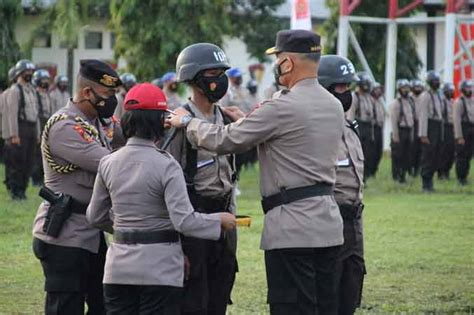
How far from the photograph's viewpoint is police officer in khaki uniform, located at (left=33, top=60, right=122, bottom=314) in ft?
26.4

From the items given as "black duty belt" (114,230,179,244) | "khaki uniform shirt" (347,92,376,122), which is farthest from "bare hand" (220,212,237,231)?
"khaki uniform shirt" (347,92,376,122)

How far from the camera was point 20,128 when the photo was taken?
71.4 ft

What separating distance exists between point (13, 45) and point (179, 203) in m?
28.1

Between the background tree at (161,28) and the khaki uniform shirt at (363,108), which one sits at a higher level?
the background tree at (161,28)

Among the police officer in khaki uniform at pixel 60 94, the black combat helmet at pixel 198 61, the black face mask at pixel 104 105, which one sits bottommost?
the police officer in khaki uniform at pixel 60 94

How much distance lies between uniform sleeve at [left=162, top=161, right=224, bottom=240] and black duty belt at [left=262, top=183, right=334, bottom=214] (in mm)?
464

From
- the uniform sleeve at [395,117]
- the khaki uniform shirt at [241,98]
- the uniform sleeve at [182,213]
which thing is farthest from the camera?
the uniform sleeve at [395,117]

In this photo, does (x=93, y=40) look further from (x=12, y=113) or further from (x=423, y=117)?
(x=12, y=113)

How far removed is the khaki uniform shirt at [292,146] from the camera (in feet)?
24.8

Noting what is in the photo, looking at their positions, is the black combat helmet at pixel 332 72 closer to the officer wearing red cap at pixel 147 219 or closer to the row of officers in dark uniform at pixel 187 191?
the row of officers in dark uniform at pixel 187 191

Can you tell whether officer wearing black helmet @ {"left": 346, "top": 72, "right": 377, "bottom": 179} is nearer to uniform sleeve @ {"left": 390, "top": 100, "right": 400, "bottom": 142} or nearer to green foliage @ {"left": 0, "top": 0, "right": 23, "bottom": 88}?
uniform sleeve @ {"left": 390, "top": 100, "right": 400, "bottom": 142}

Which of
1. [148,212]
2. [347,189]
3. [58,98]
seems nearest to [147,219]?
[148,212]

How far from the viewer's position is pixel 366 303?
11.6 meters

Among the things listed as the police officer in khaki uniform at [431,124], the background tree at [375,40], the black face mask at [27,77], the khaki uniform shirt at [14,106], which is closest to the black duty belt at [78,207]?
the khaki uniform shirt at [14,106]
